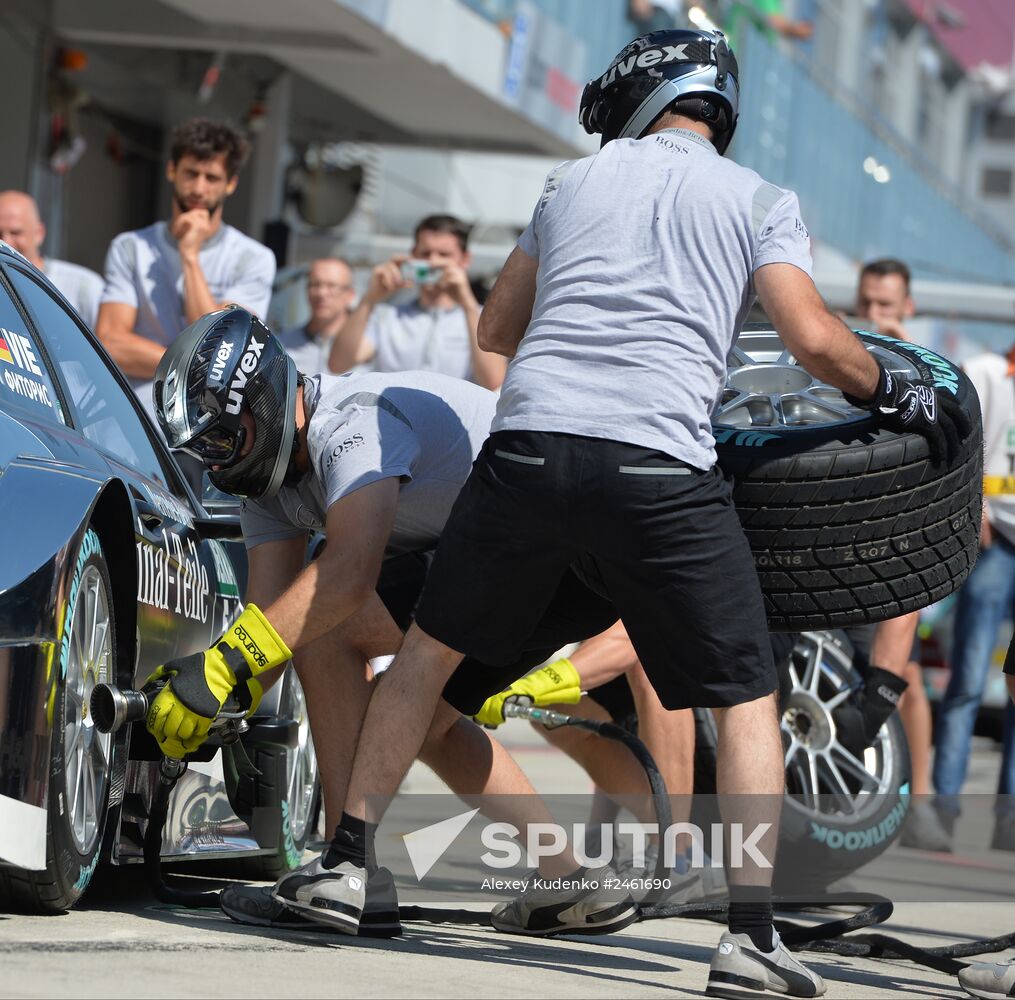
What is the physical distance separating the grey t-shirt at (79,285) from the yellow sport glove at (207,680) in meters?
4.08

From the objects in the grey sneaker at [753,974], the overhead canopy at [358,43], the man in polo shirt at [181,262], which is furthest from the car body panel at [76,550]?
the overhead canopy at [358,43]

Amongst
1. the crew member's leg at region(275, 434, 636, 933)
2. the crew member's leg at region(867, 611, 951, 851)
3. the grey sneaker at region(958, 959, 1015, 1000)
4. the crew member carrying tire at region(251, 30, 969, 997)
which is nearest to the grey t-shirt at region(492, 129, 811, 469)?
the crew member carrying tire at region(251, 30, 969, 997)

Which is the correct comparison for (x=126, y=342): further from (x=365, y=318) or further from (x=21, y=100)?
(x=21, y=100)

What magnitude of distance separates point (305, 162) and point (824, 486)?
15.8 m

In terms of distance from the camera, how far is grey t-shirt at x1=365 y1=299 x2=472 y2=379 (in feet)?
27.7

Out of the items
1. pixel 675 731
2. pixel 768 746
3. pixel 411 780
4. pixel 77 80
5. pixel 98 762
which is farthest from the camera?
pixel 77 80

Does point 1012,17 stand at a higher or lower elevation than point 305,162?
higher

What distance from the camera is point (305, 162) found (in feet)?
63.3

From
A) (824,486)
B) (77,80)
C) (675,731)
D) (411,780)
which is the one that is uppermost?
(77,80)

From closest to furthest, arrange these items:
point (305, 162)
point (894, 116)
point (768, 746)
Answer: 1. point (768, 746)
2. point (305, 162)
3. point (894, 116)

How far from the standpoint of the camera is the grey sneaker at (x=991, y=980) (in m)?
3.91

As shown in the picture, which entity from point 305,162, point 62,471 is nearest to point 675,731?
point 62,471

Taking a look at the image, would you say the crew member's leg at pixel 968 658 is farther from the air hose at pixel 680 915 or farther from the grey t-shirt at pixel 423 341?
the air hose at pixel 680 915

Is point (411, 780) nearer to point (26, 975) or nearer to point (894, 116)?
point (26, 975)
